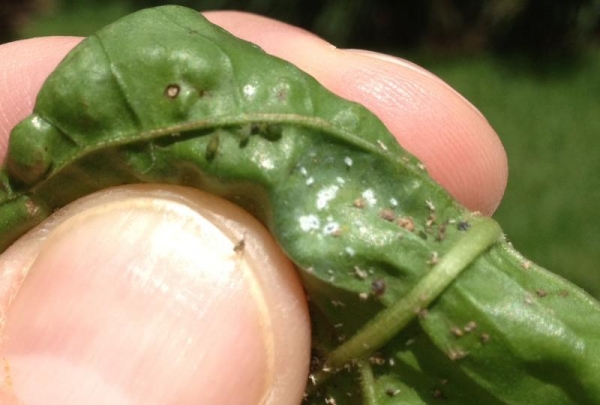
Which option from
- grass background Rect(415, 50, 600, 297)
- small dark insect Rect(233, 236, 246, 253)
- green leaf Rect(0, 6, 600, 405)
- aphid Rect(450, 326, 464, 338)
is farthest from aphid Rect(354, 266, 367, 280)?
grass background Rect(415, 50, 600, 297)

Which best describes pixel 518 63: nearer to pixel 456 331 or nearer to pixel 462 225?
pixel 462 225

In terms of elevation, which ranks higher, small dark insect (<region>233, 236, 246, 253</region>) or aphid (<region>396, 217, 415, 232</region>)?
aphid (<region>396, 217, 415, 232</region>)

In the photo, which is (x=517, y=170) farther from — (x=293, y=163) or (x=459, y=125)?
(x=293, y=163)

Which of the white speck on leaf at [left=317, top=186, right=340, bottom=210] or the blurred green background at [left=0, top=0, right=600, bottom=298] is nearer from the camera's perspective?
the white speck on leaf at [left=317, top=186, right=340, bottom=210]

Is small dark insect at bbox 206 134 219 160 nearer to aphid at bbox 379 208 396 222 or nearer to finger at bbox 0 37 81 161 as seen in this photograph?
aphid at bbox 379 208 396 222

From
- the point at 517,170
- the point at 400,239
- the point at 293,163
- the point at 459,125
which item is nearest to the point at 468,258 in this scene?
the point at 400,239
